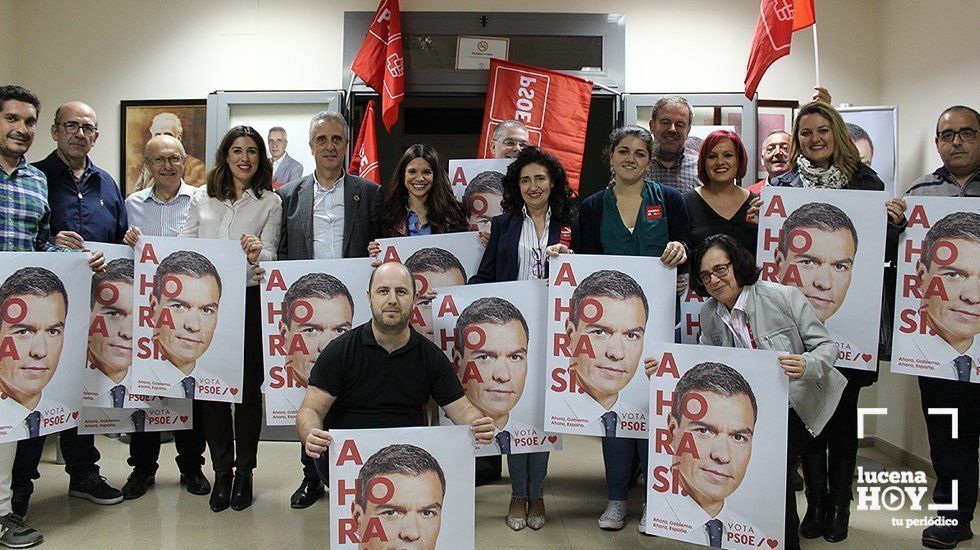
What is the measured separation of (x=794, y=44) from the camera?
5191mm

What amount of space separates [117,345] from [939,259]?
3375 millimetres

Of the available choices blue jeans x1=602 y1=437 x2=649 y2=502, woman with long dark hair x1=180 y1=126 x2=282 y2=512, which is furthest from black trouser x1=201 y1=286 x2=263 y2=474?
blue jeans x1=602 y1=437 x2=649 y2=502

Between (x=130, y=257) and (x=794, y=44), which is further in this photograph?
(x=794, y=44)

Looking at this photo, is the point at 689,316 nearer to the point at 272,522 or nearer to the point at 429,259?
the point at 429,259

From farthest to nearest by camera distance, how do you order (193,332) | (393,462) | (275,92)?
(275,92) < (193,332) < (393,462)

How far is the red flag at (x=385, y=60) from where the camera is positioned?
4.81m

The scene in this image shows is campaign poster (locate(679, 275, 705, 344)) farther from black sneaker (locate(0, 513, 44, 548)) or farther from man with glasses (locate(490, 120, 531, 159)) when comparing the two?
black sneaker (locate(0, 513, 44, 548))

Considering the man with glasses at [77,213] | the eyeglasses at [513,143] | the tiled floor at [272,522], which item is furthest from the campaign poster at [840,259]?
the man with glasses at [77,213]

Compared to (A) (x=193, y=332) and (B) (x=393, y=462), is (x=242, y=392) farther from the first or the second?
(B) (x=393, y=462)

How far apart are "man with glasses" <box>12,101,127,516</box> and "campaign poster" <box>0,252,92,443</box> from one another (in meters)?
0.25

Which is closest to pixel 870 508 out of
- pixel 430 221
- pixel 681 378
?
pixel 681 378

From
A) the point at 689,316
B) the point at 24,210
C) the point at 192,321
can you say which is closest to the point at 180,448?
the point at 192,321

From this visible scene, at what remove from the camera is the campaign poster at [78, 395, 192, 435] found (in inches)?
136

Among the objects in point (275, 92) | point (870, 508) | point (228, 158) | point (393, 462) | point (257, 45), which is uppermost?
point (257, 45)
